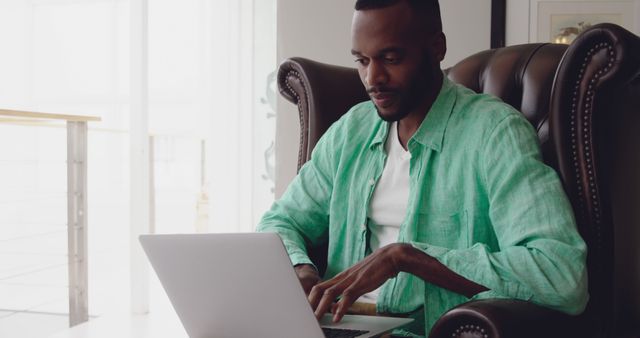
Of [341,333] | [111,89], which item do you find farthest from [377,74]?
[111,89]

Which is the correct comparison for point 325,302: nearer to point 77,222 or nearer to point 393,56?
point 393,56

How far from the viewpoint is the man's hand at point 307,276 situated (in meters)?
1.36

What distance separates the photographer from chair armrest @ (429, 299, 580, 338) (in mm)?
952

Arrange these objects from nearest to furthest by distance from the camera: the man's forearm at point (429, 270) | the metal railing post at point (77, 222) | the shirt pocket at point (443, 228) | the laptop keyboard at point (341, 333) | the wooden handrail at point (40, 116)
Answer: the laptop keyboard at point (341, 333), the man's forearm at point (429, 270), the shirt pocket at point (443, 228), the wooden handrail at point (40, 116), the metal railing post at point (77, 222)

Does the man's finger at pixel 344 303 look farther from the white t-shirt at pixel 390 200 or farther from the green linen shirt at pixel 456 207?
the white t-shirt at pixel 390 200

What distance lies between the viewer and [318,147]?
168 cm

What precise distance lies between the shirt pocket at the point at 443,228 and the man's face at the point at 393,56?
22cm

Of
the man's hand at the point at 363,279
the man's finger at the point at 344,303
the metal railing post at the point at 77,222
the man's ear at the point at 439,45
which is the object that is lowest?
the metal railing post at the point at 77,222

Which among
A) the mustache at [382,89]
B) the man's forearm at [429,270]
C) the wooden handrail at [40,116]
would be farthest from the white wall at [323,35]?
the man's forearm at [429,270]

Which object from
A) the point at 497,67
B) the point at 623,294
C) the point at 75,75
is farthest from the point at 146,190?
the point at 75,75

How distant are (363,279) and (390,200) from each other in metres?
0.34

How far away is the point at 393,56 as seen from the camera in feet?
4.51

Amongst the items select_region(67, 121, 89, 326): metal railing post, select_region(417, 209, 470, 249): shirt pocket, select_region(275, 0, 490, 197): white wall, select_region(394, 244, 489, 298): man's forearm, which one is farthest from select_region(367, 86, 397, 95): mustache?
select_region(67, 121, 89, 326): metal railing post

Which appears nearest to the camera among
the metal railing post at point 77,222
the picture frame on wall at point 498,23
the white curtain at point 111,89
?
the picture frame on wall at point 498,23
